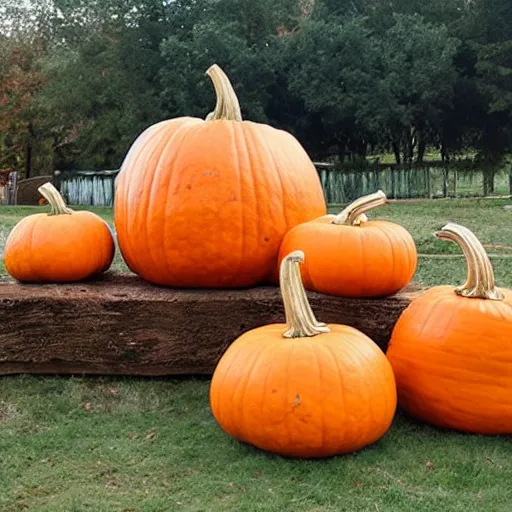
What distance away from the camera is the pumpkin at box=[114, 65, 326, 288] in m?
3.20

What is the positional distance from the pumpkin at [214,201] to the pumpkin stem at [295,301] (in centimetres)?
72

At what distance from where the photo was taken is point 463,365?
263 centimetres

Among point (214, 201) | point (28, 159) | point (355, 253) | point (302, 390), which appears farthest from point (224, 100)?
point (28, 159)

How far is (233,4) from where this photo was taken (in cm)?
2273

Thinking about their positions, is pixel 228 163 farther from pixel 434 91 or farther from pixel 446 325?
pixel 434 91

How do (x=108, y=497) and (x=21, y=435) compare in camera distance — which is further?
(x=21, y=435)

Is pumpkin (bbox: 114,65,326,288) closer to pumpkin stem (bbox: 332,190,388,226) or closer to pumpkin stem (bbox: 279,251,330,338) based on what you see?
pumpkin stem (bbox: 332,190,388,226)

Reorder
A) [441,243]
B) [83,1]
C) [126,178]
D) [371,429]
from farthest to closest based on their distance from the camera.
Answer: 1. [83,1]
2. [441,243]
3. [126,178]
4. [371,429]

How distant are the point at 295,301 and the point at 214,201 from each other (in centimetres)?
86

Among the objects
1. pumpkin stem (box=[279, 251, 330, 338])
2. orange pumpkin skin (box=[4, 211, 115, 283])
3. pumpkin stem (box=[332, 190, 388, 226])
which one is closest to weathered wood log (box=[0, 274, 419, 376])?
orange pumpkin skin (box=[4, 211, 115, 283])

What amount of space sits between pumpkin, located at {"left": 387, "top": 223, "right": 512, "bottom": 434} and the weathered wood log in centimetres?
41

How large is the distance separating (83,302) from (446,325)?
1.63m

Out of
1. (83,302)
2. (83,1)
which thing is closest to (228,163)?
(83,302)

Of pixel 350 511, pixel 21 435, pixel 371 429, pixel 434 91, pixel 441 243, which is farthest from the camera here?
pixel 434 91
